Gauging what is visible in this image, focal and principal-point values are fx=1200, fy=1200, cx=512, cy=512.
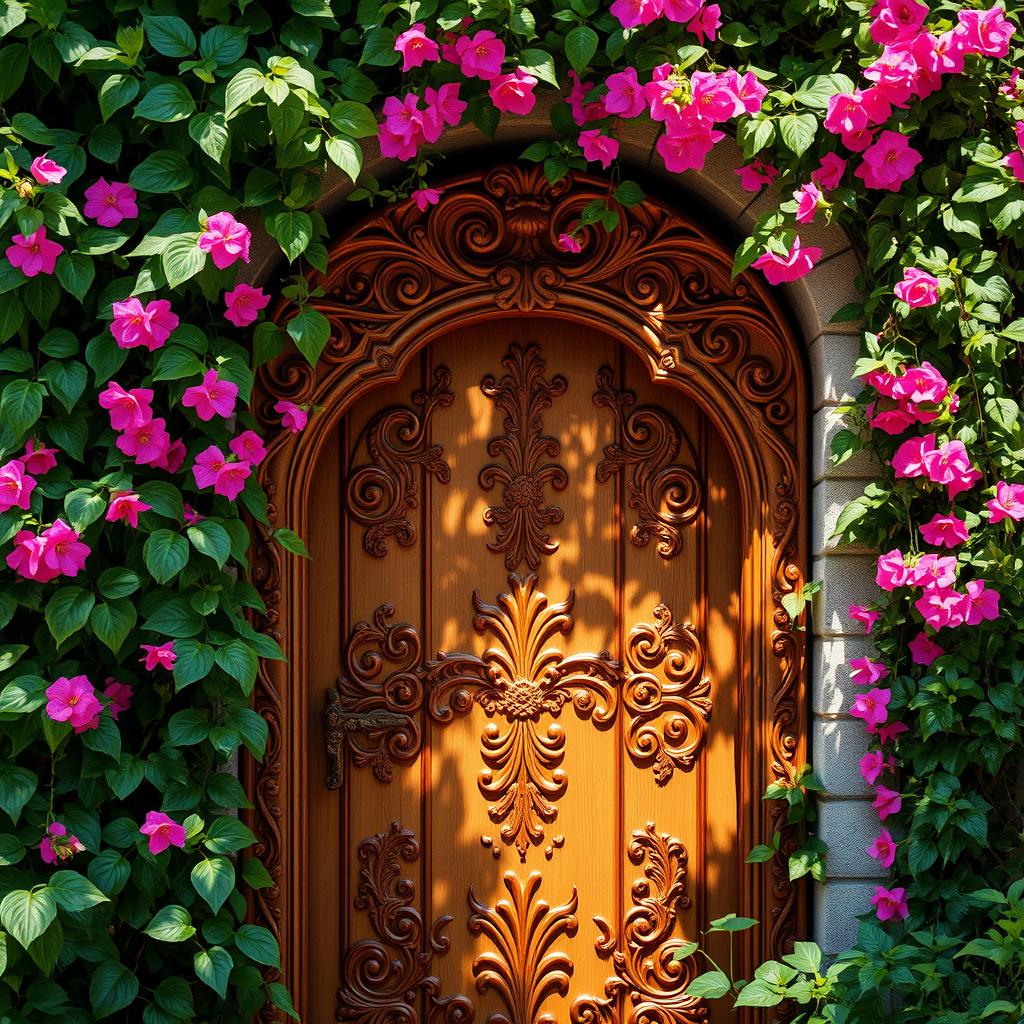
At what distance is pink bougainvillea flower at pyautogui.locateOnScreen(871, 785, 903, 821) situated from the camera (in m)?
2.42

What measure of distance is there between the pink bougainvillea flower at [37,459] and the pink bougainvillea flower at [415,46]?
985mm

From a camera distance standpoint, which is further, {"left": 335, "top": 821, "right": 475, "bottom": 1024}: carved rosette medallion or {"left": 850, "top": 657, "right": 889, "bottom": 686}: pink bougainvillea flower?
{"left": 335, "top": 821, "right": 475, "bottom": 1024}: carved rosette medallion

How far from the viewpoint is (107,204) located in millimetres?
2287

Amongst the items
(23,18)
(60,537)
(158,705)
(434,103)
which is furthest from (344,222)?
(158,705)

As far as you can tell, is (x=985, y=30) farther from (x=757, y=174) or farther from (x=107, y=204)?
(x=107, y=204)

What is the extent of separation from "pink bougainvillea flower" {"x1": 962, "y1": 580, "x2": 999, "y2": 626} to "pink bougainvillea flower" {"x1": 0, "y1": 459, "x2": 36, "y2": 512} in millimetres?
1784

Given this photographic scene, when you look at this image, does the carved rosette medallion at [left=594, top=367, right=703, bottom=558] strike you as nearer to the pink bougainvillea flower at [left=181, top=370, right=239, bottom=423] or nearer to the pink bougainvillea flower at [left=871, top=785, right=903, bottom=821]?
A: the pink bougainvillea flower at [left=871, top=785, right=903, bottom=821]

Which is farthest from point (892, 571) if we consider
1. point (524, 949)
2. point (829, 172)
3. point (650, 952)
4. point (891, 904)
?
point (524, 949)

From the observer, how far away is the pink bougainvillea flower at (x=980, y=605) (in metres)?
2.33

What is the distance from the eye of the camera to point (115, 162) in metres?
2.32

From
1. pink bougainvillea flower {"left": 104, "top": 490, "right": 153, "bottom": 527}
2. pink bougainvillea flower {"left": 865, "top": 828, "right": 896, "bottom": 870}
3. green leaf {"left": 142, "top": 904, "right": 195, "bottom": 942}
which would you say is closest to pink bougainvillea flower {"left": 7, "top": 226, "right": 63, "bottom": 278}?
pink bougainvillea flower {"left": 104, "top": 490, "right": 153, "bottom": 527}

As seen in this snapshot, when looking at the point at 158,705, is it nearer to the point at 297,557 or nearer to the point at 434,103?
the point at 297,557

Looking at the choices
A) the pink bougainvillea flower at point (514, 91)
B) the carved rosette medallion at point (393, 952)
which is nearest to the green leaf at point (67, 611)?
the carved rosette medallion at point (393, 952)

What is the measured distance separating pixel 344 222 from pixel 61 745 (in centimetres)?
124
